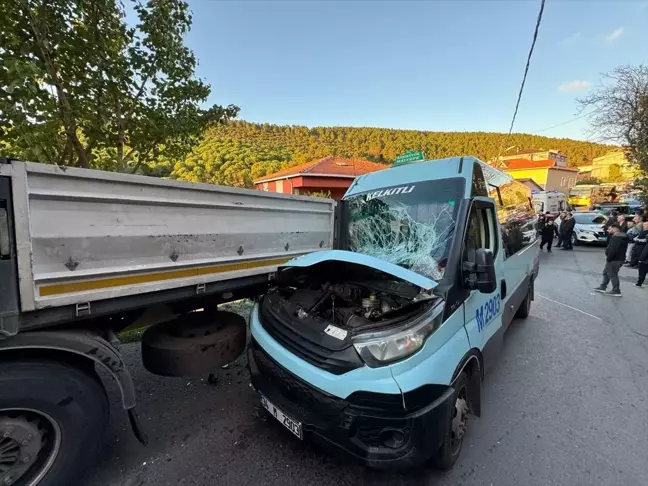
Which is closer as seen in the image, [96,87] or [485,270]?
[485,270]

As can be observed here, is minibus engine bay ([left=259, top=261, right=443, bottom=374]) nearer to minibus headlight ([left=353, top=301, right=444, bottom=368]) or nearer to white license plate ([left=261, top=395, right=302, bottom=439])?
minibus headlight ([left=353, top=301, right=444, bottom=368])

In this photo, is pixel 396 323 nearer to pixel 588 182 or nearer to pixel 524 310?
pixel 524 310

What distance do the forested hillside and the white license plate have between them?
3156 centimetres

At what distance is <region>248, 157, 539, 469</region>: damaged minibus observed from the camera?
190 cm

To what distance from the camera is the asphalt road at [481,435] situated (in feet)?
7.37

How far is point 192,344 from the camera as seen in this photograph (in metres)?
2.82

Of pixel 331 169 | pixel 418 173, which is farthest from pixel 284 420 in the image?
pixel 331 169

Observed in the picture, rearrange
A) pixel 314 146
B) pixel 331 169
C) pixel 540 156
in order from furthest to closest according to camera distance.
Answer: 1. pixel 540 156
2. pixel 314 146
3. pixel 331 169

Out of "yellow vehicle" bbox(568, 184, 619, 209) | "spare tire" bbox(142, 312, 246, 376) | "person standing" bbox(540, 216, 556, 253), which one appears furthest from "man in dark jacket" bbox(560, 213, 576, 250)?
"yellow vehicle" bbox(568, 184, 619, 209)

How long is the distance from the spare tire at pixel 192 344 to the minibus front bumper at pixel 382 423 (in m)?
1.25

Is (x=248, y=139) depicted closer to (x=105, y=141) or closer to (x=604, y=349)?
(x=105, y=141)

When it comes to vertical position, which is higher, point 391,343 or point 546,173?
point 546,173

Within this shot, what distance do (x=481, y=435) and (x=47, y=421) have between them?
10.5ft

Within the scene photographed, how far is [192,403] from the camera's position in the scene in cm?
309
